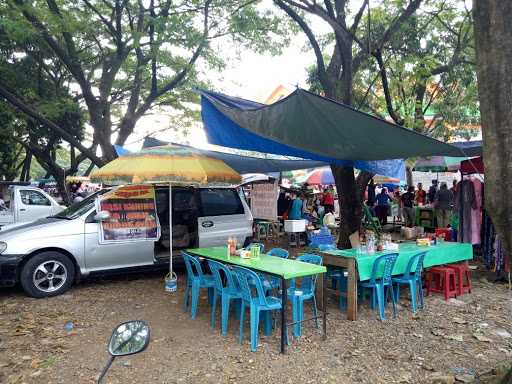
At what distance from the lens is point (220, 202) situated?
8461 mm

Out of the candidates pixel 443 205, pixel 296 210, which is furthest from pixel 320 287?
pixel 443 205

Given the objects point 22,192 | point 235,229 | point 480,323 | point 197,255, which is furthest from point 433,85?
point 22,192

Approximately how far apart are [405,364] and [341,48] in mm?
5405

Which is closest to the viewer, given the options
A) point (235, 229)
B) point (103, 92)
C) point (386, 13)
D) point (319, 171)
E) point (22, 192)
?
point (235, 229)

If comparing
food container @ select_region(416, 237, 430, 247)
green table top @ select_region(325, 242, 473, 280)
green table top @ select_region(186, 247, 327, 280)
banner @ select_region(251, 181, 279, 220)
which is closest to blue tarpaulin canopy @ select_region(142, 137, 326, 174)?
banner @ select_region(251, 181, 279, 220)

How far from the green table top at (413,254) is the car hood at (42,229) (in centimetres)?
412

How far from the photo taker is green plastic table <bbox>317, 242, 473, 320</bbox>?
5.66 m

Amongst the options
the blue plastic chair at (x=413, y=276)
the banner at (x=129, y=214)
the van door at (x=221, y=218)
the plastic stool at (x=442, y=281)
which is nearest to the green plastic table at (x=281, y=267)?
the blue plastic chair at (x=413, y=276)

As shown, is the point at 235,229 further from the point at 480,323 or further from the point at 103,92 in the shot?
the point at 103,92

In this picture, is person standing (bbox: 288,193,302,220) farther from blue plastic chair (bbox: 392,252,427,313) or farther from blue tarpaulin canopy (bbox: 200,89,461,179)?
blue tarpaulin canopy (bbox: 200,89,461,179)

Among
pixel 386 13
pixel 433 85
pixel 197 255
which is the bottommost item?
pixel 197 255

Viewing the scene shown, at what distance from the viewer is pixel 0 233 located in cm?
667

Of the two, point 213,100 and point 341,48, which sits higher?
point 341,48

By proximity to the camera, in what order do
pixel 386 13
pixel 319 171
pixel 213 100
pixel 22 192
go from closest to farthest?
pixel 213 100
pixel 386 13
pixel 22 192
pixel 319 171
